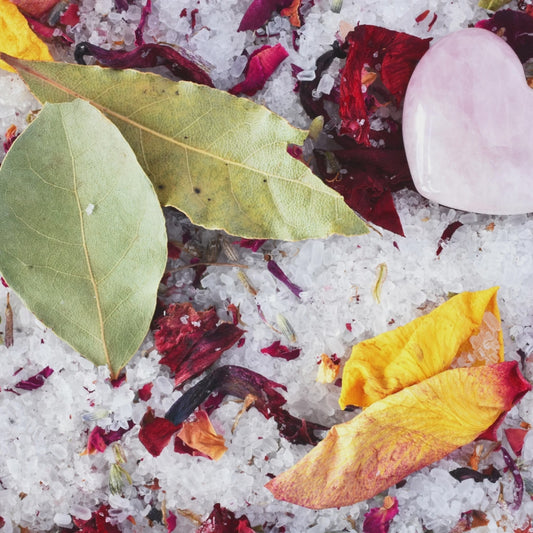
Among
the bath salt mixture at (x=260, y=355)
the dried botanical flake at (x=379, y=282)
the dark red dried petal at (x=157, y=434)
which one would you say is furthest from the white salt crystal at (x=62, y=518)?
the dried botanical flake at (x=379, y=282)

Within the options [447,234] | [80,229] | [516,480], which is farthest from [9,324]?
[516,480]

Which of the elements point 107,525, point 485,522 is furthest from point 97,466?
point 485,522

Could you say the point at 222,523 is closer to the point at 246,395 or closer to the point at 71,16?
the point at 246,395

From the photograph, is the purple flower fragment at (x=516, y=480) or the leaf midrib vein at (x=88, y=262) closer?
the leaf midrib vein at (x=88, y=262)

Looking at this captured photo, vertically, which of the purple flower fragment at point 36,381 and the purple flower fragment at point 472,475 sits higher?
the purple flower fragment at point 36,381

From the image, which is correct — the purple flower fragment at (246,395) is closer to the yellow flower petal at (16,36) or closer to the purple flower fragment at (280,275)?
the purple flower fragment at (280,275)

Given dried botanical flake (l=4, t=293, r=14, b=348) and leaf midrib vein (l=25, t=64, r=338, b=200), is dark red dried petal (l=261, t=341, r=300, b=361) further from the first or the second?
dried botanical flake (l=4, t=293, r=14, b=348)

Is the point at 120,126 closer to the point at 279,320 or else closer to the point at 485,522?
the point at 279,320
